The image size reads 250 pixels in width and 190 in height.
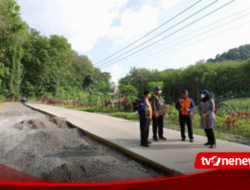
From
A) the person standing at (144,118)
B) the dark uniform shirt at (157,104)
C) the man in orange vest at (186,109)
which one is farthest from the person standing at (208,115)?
the person standing at (144,118)

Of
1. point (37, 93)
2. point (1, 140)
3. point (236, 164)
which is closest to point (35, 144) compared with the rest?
point (1, 140)

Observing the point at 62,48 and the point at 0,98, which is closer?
the point at 0,98

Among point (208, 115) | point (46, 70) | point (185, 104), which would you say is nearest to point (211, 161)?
point (208, 115)

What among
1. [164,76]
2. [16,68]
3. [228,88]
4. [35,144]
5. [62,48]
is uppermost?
[62,48]

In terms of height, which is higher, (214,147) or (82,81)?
(82,81)

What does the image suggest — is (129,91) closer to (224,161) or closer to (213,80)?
(213,80)

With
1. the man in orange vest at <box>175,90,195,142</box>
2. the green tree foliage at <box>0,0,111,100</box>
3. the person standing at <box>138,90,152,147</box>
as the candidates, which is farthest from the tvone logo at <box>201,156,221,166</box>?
the green tree foliage at <box>0,0,111,100</box>

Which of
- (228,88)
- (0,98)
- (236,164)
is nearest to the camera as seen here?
(236,164)

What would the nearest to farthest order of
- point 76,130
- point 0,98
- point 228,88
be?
point 76,130, point 228,88, point 0,98

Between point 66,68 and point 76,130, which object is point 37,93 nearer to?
point 66,68

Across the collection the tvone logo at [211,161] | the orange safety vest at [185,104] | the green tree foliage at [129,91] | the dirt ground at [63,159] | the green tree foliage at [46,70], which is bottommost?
the dirt ground at [63,159]

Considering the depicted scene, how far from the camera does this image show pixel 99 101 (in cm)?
2169

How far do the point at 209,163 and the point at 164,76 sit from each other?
2509 cm

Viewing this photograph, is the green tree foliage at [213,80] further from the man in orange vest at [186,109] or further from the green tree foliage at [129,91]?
the man in orange vest at [186,109]
